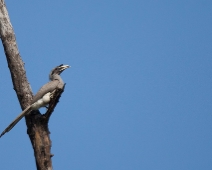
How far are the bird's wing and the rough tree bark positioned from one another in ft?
0.57

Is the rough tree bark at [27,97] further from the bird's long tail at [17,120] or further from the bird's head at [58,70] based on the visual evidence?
the bird's head at [58,70]

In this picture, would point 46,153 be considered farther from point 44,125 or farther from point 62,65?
point 62,65

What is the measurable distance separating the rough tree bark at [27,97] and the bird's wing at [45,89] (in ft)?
0.57

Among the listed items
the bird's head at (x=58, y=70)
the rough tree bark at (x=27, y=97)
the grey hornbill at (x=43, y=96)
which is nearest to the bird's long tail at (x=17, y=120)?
the grey hornbill at (x=43, y=96)

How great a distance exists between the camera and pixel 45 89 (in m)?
11.4

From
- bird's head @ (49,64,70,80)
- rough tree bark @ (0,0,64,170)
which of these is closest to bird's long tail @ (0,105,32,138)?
rough tree bark @ (0,0,64,170)

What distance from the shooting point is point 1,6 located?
11508mm

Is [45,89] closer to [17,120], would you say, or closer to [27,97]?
[27,97]

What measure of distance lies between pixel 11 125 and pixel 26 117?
457 millimetres

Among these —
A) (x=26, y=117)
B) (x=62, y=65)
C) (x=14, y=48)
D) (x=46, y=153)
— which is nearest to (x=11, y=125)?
(x=26, y=117)

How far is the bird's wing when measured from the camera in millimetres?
11025

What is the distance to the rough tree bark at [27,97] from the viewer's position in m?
10.4

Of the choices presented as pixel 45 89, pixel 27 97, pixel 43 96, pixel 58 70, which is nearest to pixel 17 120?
pixel 27 97

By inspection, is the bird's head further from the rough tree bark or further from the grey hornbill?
the rough tree bark
